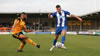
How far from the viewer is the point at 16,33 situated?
10.3m

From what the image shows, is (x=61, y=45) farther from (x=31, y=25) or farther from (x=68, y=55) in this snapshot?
(x=31, y=25)

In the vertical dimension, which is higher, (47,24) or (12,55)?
(12,55)

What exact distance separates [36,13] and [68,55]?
45.6 metres

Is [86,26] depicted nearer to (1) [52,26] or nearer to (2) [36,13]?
→ (1) [52,26]

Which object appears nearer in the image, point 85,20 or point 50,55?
point 50,55

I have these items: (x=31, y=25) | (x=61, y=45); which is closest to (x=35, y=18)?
(x=31, y=25)

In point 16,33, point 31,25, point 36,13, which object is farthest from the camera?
point 31,25

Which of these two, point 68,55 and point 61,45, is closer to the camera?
point 68,55

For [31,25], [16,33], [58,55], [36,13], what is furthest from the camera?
[31,25]

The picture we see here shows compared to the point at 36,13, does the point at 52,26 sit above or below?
below

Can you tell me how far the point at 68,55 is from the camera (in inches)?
357

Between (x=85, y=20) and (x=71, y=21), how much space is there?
11.7 ft

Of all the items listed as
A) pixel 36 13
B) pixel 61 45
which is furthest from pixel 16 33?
pixel 36 13

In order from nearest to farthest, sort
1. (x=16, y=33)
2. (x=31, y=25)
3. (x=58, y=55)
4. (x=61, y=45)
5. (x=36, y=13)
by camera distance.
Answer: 1. (x=58, y=55)
2. (x=16, y=33)
3. (x=61, y=45)
4. (x=36, y=13)
5. (x=31, y=25)
